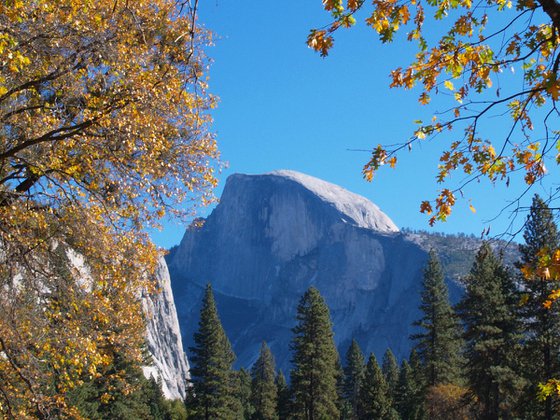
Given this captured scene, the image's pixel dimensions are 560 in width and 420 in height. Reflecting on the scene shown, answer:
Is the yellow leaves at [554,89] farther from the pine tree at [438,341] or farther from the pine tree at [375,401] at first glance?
the pine tree at [375,401]

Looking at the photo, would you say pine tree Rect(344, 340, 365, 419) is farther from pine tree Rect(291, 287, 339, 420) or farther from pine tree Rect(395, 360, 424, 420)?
pine tree Rect(291, 287, 339, 420)

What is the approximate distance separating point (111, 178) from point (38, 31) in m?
1.99

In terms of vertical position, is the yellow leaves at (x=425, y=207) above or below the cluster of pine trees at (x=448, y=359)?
below

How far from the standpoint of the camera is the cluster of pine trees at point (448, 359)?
23.3 m

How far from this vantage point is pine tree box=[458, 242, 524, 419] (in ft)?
88.0

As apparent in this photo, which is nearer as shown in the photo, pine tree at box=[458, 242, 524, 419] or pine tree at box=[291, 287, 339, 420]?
pine tree at box=[458, 242, 524, 419]

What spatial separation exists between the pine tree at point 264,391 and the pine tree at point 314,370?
63.1ft

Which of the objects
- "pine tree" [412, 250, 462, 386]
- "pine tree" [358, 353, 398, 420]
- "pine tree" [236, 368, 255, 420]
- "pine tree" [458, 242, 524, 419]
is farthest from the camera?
"pine tree" [236, 368, 255, 420]

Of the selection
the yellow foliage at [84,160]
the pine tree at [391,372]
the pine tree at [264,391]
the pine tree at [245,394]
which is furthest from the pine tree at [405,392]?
the yellow foliage at [84,160]

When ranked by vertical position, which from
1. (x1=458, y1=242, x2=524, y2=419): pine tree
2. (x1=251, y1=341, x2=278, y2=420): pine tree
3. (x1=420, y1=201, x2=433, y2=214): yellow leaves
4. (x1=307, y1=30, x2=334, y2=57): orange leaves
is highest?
(x1=251, y1=341, x2=278, y2=420): pine tree

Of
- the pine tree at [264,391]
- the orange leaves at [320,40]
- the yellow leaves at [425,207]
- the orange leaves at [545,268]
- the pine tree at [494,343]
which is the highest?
the pine tree at [264,391]

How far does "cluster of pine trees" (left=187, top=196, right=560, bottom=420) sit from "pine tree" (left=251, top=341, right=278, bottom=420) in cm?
21

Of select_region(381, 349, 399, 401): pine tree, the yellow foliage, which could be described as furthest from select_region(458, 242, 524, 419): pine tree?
select_region(381, 349, 399, 401): pine tree

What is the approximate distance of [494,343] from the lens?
26.8 m
